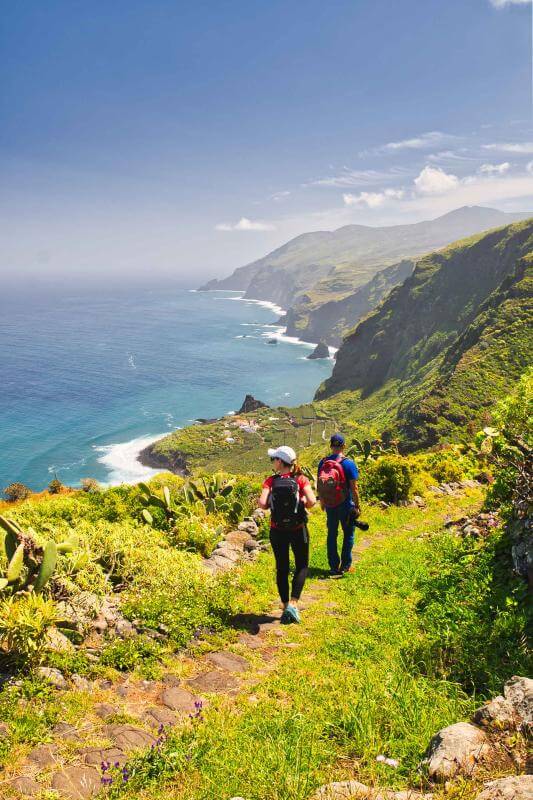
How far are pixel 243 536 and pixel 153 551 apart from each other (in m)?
3.70

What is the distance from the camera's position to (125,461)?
113812 mm

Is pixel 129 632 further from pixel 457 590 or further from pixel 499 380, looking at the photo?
pixel 499 380

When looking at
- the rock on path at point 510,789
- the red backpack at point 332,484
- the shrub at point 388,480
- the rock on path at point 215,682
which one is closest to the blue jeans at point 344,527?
the red backpack at point 332,484

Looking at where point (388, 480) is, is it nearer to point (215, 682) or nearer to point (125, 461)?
point (215, 682)

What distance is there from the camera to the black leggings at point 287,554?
6559 mm

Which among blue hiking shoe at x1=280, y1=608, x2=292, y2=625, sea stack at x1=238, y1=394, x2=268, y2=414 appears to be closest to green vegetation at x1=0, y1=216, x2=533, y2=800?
blue hiking shoe at x1=280, y1=608, x2=292, y2=625

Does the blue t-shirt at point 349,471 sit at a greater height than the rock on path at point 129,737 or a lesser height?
greater

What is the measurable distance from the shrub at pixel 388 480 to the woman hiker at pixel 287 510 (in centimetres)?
869

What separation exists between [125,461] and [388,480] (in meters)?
107

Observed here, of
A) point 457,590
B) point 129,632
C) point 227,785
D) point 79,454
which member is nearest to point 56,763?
point 227,785

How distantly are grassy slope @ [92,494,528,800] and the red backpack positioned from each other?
7.68 ft

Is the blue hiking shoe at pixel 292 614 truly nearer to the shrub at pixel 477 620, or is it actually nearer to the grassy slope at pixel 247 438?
the shrub at pixel 477 620

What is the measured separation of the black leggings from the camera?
656cm

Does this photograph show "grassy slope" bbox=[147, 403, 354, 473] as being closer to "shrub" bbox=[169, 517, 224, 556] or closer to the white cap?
"shrub" bbox=[169, 517, 224, 556]
